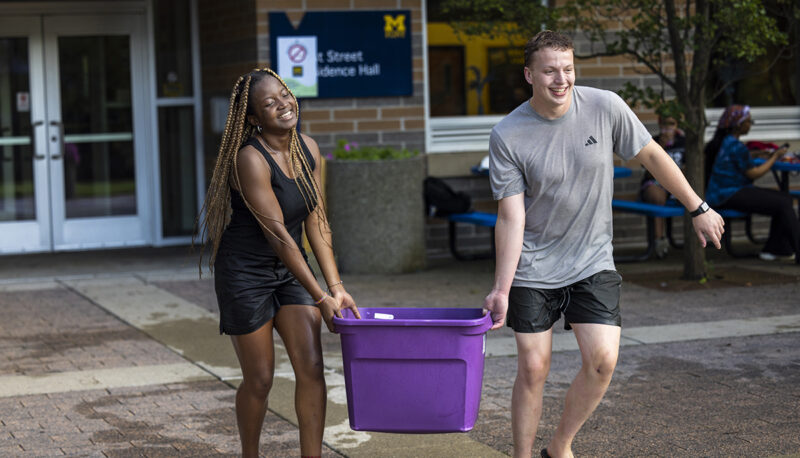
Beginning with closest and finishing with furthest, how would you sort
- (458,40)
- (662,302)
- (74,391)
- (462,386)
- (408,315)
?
1. (462,386)
2. (408,315)
3. (74,391)
4. (662,302)
5. (458,40)

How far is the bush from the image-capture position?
10.7 meters

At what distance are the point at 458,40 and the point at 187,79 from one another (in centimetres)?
322

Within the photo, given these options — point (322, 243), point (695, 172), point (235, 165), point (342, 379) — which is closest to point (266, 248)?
point (322, 243)

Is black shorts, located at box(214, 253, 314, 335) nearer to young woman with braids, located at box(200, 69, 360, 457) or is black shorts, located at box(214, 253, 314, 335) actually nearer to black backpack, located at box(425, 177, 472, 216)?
young woman with braids, located at box(200, 69, 360, 457)

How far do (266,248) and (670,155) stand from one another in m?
7.61

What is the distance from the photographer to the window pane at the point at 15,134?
1245 cm

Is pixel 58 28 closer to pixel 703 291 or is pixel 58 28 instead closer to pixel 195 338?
pixel 195 338

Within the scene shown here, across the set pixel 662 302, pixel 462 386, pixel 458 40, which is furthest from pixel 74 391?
pixel 458 40

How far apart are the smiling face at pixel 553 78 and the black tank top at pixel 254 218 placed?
100 cm

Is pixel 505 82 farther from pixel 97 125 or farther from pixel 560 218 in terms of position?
pixel 560 218

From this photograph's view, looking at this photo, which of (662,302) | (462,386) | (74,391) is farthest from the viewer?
(662,302)

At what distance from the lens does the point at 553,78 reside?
4.27 m

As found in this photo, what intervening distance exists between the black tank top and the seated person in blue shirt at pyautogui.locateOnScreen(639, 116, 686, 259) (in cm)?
728

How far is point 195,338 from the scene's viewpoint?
7988 mm
